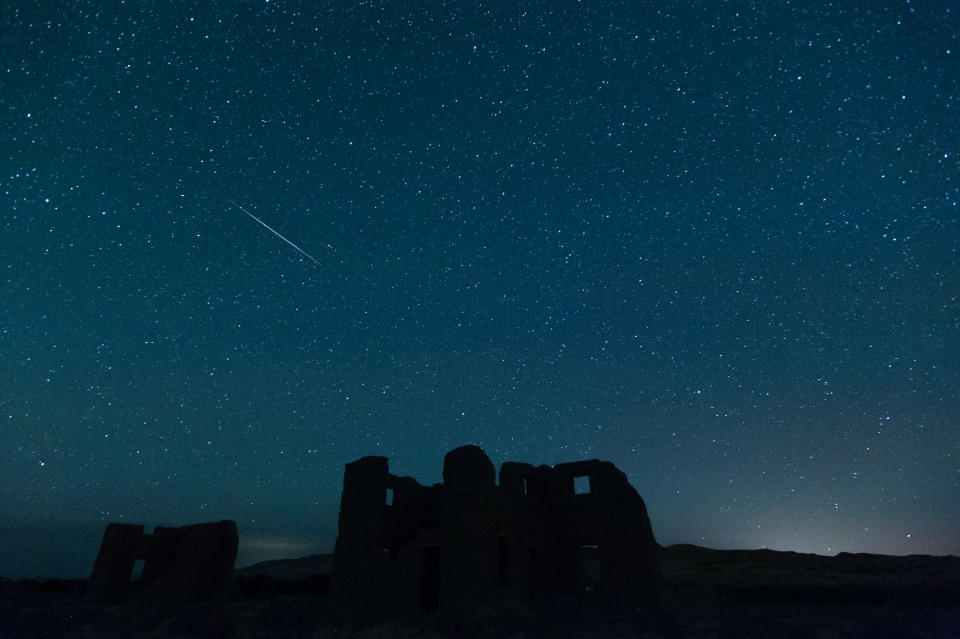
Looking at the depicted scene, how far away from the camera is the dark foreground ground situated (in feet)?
51.4

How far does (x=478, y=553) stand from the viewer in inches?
732

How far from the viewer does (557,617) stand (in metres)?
16.6

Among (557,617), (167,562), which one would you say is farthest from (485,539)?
(167,562)

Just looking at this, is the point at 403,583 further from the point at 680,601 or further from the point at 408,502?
the point at 680,601

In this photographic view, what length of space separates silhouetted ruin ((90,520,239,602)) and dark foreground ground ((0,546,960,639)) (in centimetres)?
112

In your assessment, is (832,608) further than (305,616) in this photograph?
Yes

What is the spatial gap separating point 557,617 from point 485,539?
11.0ft

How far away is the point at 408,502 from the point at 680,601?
10.5 m

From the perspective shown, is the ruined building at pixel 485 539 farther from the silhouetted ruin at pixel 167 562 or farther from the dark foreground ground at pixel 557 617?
the silhouetted ruin at pixel 167 562

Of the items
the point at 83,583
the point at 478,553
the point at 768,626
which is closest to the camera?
the point at 768,626

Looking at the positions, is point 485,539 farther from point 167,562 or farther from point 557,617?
point 167,562

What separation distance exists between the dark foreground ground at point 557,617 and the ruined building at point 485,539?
1222 millimetres

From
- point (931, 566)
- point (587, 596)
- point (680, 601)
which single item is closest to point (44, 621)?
point (587, 596)

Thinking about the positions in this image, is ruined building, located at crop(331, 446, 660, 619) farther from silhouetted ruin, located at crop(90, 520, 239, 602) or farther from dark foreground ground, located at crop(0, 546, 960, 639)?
silhouetted ruin, located at crop(90, 520, 239, 602)
